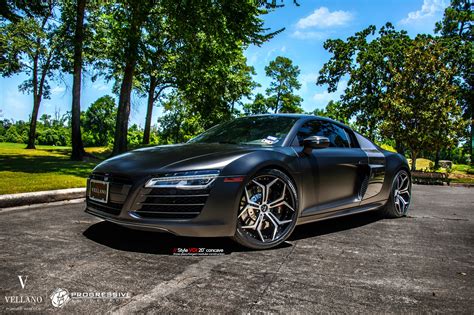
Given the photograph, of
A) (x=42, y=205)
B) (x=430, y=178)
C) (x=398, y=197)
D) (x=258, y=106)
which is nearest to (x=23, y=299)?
(x=42, y=205)

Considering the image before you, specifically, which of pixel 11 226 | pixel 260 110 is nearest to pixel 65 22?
pixel 11 226

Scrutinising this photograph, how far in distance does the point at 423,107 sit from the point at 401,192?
16029 mm

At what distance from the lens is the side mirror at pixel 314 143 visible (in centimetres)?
363

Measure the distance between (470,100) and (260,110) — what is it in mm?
26026

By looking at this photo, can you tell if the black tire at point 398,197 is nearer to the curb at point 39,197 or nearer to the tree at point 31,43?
the curb at point 39,197

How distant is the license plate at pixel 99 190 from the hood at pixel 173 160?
115 mm

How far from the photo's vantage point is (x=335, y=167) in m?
3.98

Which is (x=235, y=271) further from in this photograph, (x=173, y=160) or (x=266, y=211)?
(x=173, y=160)

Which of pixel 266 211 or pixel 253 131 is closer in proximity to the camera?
pixel 266 211

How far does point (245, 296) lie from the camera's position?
87.5 inches

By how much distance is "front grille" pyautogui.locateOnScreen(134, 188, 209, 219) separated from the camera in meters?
2.94

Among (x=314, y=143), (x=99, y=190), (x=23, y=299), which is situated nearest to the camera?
(x=23, y=299)

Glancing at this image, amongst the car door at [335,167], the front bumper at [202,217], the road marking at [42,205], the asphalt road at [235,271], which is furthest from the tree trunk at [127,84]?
the front bumper at [202,217]

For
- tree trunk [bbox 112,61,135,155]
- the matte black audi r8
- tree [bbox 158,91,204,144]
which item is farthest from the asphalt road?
tree [bbox 158,91,204,144]
